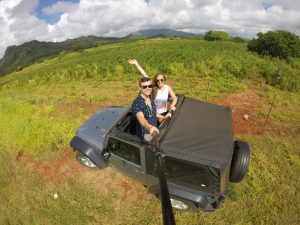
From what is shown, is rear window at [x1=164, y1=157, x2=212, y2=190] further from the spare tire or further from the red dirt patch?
Answer: the red dirt patch

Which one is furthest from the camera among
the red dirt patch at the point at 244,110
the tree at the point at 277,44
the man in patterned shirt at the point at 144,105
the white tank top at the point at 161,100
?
the tree at the point at 277,44

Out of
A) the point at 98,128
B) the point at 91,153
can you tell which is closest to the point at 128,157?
the point at 91,153

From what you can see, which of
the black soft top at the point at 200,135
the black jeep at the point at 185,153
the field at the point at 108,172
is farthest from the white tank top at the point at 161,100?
the field at the point at 108,172

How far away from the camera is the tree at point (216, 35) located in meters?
41.3

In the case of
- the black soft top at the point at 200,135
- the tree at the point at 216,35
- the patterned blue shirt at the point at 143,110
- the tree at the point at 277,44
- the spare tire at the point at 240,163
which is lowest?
the tree at the point at 216,35

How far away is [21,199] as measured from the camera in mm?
6023

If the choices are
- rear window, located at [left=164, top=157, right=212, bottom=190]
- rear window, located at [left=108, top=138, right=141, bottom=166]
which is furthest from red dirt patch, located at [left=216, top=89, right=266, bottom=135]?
rear window, located at [left=108, top=138, right=141, bottom=166]

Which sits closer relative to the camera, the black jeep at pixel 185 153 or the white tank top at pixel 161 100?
the black jeep at pixel 185 153

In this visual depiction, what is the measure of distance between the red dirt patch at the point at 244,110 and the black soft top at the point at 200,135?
3184mm

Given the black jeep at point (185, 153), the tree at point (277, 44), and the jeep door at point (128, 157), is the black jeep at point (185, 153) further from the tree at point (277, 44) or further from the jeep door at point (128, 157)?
the tree at point (277, 44)

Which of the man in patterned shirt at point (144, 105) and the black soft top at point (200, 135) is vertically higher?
the man in patterned shirt at point (144, 105)

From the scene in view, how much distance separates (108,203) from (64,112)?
494 centimetres

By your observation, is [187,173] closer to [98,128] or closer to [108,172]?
[98,128]

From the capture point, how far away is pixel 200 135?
14.3 feet
